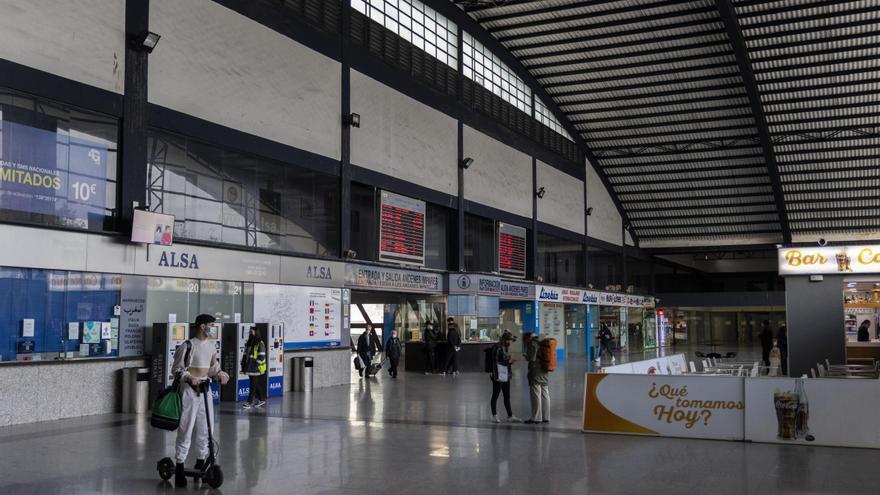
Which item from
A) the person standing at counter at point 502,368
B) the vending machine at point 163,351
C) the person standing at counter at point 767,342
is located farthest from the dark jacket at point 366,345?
the person standing at counter at point 767,342

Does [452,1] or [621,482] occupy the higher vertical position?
[452,1]

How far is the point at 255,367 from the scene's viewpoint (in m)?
15.7

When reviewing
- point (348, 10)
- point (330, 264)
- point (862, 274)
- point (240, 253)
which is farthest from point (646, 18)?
point (240, 253)

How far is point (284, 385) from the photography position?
19141 mm

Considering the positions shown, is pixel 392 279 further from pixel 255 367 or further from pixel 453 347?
pixel 255 367

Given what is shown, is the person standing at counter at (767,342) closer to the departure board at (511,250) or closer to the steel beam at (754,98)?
the departure board at (511,250)

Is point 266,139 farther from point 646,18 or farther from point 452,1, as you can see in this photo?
point 646,18

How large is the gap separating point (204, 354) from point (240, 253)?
1017 centimetres

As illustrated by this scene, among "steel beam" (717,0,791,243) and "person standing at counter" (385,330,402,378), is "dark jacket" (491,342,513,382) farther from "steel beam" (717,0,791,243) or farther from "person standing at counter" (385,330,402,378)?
"steel beam" (717,0,791,243)

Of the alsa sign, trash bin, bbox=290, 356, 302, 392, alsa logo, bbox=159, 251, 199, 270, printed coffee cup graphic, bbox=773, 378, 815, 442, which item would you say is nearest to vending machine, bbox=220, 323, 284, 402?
trash bin, bbox=290, 356, 302, 392

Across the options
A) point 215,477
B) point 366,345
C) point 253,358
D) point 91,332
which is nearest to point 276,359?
point 253,358

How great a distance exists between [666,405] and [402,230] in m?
14.6

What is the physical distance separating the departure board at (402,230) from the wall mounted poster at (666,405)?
1293 centimetres

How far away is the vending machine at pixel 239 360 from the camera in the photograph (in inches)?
666
